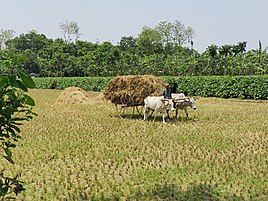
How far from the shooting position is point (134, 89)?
41.3 ft

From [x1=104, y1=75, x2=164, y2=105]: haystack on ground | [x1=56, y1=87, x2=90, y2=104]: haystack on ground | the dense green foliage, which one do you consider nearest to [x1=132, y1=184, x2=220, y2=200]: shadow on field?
[x1=104, y1=75, x2=164, y2=105]: haystack on ground

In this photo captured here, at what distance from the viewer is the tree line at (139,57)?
89.5ft

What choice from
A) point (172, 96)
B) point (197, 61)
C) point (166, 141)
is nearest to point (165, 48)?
point (197, 61)

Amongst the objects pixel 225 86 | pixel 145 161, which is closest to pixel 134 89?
pixel 145 161

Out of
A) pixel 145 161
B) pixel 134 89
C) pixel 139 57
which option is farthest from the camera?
pixel 139 57

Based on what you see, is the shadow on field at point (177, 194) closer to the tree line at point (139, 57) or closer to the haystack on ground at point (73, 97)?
the tree line at point (139, 57)

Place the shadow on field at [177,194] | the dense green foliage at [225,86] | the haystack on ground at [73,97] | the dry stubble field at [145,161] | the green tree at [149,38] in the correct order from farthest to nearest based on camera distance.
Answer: the green tree at [149,38] < the haystack on ground at [73,97] < the dense green foliage at [225,86] < the dry stubble field at [145,161] < the shadow on field at [177,194]

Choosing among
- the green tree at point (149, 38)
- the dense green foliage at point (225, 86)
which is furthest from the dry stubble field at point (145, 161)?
the green tree at point (149, 38)

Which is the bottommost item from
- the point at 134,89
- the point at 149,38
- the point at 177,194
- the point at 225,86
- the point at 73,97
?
the point at 177,194

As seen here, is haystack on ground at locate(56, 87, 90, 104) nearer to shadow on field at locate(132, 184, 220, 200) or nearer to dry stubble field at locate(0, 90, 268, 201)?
dry stubble field at locate(0, 90, 268, 201)

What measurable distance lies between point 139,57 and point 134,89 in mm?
28561

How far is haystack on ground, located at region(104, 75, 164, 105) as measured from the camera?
1255 cm

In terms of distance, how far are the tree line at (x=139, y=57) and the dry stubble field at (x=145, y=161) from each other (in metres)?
2.53

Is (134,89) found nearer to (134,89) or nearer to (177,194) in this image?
(134,89)
